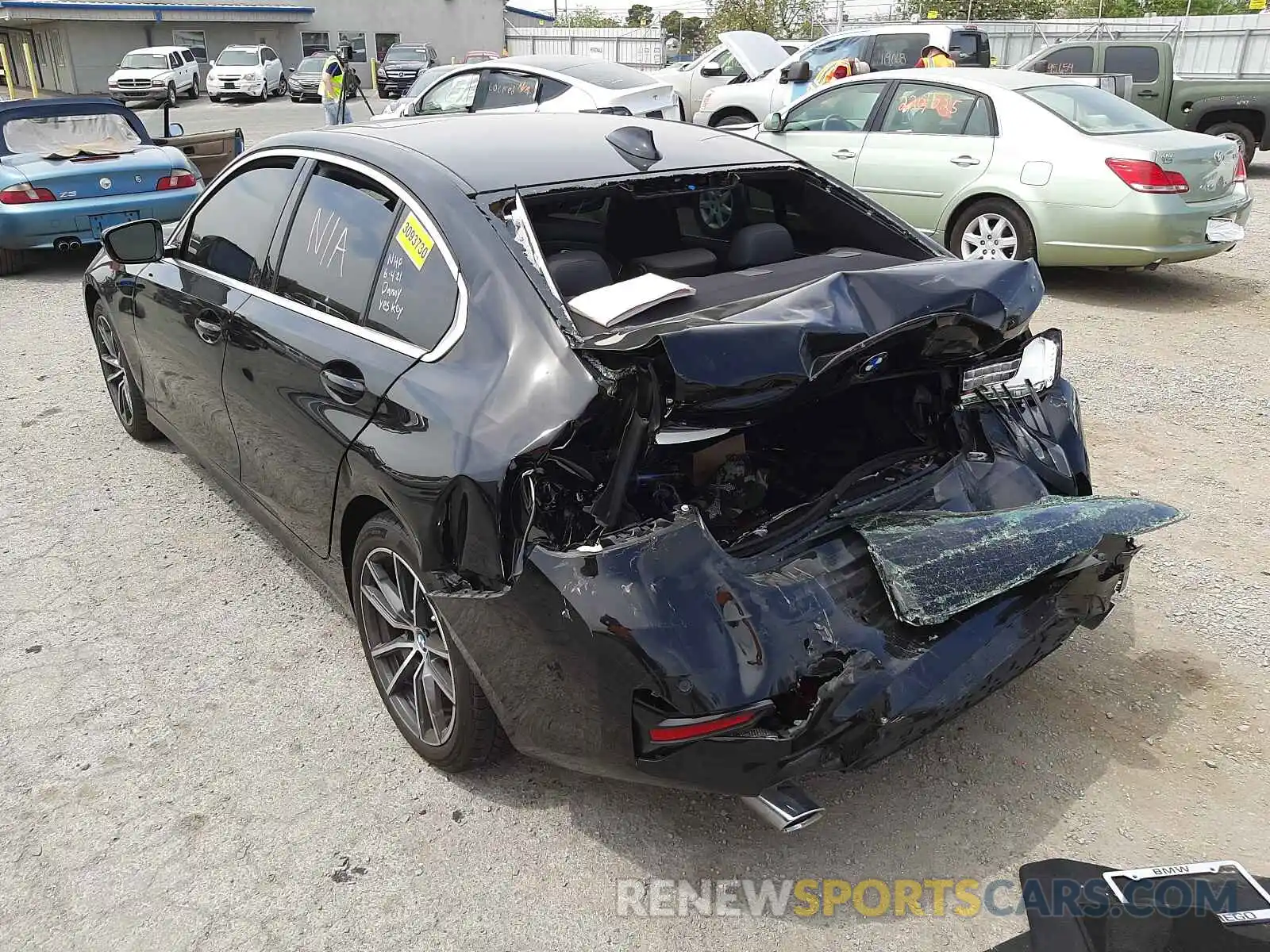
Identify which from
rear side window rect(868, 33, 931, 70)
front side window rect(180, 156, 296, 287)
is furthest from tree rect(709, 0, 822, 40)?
front side window rect(180, 156, 296, 287)

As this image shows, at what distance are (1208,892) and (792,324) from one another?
56.0 inches

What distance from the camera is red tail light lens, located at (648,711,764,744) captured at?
2.11m

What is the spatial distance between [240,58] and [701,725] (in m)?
35.4

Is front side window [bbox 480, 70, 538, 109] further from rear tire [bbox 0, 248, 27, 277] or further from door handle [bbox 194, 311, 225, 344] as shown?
door handle [bbox 194, 311, 225, 344]

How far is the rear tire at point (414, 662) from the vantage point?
2.66 meters

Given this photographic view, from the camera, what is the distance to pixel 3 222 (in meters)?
8.45

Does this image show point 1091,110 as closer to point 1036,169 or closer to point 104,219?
point 1036,169

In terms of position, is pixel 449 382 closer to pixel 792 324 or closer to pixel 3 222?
pixel 792 324

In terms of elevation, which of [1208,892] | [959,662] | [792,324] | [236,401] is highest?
[792,324]

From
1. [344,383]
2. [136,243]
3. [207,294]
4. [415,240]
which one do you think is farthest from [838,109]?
[344,383]

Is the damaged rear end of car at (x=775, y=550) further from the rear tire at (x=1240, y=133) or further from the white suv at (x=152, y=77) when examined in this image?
the white suv at (x=152, y=77)

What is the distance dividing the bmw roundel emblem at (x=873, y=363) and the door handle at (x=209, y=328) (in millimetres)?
2272

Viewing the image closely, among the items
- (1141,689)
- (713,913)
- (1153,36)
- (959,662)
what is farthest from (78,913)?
(1153,36)

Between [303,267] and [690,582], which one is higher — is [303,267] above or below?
above
